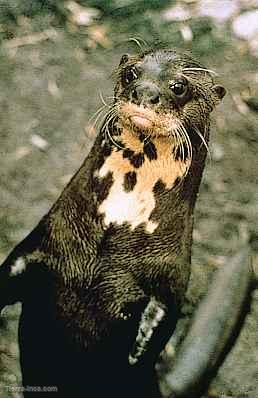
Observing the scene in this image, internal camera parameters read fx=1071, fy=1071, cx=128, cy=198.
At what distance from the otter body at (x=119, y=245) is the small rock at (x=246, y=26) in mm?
972

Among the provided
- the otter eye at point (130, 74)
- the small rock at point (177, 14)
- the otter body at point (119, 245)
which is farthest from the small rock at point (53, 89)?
the otter eye at point (130, 74)

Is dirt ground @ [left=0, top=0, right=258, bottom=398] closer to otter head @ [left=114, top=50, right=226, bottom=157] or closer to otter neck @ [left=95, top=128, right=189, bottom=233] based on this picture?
otter neck @ [left=95, top=128, right=189, bottom=233]

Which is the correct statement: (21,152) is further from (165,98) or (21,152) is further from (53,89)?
(165,98)

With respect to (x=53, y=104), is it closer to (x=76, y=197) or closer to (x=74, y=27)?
(x=74, y=27)

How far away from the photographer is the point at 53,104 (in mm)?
3086

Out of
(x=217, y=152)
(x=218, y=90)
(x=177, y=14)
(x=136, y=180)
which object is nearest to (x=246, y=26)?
(x=177, y=14)

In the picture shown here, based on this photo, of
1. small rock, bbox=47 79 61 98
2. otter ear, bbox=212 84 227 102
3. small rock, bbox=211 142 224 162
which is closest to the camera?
otter ear, bbox=212 84 227 102

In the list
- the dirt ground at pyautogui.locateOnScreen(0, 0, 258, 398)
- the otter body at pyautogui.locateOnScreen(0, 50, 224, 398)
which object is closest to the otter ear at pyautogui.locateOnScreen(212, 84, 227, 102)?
the otter body at pyautogui.locateOnScreen(0, 50, 224, 398)

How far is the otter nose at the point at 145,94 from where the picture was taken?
196cm

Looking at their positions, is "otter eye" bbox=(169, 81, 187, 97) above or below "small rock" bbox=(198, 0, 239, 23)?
above

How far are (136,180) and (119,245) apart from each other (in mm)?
155

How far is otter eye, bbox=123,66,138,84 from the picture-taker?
80.3 inches

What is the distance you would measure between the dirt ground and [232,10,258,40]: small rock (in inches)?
0.6

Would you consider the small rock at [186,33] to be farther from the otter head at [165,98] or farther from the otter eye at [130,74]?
the otter eye at [130,74]
